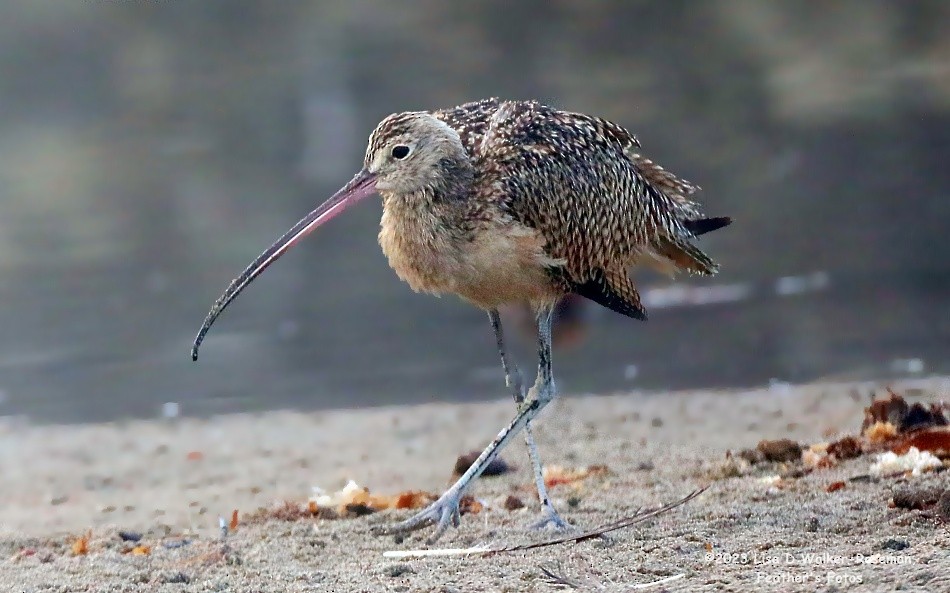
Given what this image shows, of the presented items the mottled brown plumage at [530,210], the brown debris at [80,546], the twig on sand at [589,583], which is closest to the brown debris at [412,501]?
the mottled brown plumage at [530,210]

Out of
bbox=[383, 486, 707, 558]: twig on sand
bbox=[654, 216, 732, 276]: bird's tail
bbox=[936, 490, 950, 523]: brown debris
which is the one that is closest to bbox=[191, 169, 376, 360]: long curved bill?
bbox=[383, 486, 707, 558]: twig on sand

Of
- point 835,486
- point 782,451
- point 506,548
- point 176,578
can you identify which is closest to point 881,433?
point 782,451

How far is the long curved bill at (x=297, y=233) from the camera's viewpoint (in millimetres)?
4734

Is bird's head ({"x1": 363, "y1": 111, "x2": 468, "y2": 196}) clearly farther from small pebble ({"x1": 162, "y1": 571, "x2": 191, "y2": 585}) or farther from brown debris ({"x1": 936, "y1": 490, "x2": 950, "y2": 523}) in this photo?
brown debris ({"x1": 936, "y1": 490, "x2": 950, "y2": 523})

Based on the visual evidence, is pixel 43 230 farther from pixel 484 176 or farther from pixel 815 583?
pixel 815 583

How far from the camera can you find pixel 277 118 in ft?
45.1

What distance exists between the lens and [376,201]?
44.1 ft

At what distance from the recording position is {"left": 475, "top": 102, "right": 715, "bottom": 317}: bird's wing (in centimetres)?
502

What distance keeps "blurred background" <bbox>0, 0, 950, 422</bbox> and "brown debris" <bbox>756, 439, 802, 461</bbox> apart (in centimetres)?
294

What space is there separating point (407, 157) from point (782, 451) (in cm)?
214

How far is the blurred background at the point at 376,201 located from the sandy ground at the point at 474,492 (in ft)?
2.39

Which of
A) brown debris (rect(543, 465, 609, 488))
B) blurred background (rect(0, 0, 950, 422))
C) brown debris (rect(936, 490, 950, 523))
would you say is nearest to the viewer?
brown debris (rect(936, 490, 950, 523))

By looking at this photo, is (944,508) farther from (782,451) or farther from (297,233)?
(297,233)

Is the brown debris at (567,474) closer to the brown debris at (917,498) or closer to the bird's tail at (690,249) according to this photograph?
the bird's tail at (690,249)
